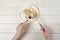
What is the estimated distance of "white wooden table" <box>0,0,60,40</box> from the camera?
0.86 m

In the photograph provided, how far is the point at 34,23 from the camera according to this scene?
2.89 feet

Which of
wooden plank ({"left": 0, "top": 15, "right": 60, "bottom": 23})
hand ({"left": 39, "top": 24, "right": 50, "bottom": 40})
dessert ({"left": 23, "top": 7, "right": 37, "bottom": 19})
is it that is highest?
dessert ({"left": 23, "top": 7, "right": 37, "bottom": 19})

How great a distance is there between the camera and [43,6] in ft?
2.92

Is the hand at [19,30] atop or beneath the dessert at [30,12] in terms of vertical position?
beneath

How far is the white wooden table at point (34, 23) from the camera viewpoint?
0.86m

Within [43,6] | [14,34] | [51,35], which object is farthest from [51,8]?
[14,34]

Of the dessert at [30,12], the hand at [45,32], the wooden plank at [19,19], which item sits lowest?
the hand at [45,32]

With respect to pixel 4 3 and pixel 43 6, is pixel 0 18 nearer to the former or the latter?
pixel 4 3

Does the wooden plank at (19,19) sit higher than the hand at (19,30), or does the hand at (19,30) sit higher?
the wooden plank at (19,19)

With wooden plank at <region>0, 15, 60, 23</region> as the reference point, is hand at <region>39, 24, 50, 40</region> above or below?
below

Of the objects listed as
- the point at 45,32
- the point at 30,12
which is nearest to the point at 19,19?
the point at 30,12

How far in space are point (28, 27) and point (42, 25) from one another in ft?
0.31

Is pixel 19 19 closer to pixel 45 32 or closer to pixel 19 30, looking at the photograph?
pixel 19 30

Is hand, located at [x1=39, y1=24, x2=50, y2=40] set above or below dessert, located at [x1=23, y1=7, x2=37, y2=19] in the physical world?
below
